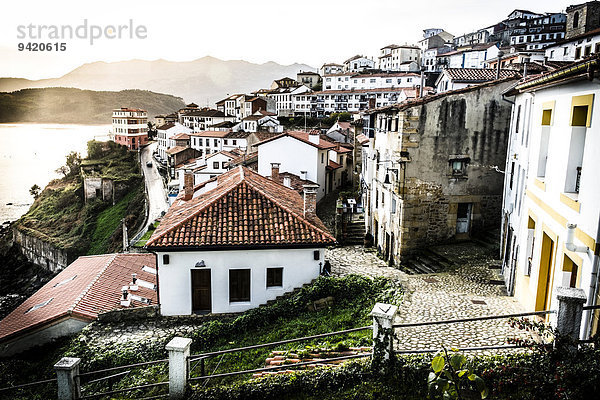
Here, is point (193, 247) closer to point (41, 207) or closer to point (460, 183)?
point (460, 183)

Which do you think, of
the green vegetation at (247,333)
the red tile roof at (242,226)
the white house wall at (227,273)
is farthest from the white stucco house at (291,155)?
the green vegetation at (247,333)

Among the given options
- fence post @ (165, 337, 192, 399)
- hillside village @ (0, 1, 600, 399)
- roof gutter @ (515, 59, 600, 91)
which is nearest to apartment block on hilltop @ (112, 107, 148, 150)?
hillside village @ (0, 1, 600, 399)

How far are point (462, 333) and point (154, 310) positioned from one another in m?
10.5

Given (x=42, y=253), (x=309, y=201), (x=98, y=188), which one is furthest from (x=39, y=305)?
(x=98, y=188)

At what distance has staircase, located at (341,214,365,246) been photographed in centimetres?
2762

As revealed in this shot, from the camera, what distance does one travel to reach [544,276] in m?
10.6

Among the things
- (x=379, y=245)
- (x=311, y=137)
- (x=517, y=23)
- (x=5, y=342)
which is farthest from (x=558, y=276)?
(x=517, y=23)

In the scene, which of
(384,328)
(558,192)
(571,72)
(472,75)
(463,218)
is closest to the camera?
(384,328)

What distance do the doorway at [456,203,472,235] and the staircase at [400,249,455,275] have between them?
2.03 metres

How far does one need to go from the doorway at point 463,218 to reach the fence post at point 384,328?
1350 centimetres

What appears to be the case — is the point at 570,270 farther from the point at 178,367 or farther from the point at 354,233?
the point at 354,233

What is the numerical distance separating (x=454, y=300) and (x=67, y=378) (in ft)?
35.0

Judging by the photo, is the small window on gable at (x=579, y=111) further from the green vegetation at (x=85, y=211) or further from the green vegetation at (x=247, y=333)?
the green vegetation at (x=85, y=211)

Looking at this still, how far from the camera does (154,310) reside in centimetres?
1503
